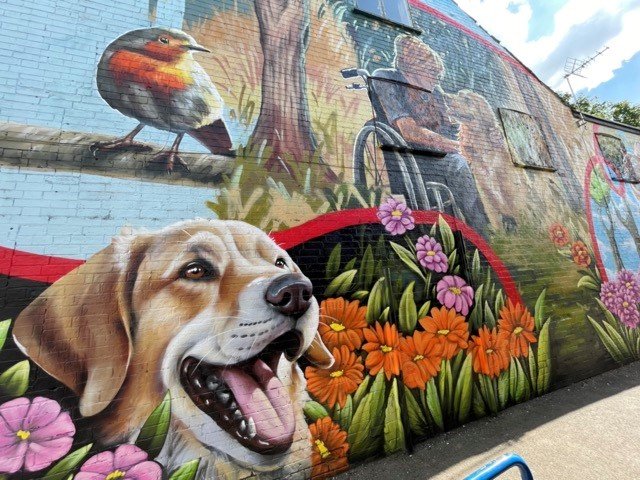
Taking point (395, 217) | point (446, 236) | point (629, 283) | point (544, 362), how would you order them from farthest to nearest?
point (629, 283)
point (544, 362)
point (446, 236)
point (395, 217)

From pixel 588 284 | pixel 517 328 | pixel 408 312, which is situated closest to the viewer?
pixel 408 312

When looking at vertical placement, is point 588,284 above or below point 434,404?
above

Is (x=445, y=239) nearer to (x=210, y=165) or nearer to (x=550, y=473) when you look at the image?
(x=550, y=473)

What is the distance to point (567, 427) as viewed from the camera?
4703 millimetres

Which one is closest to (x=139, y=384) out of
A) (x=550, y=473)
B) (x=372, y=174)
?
(x=372, y=174)

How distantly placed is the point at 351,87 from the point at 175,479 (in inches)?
207

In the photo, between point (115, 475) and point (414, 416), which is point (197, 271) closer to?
point (115, 475)

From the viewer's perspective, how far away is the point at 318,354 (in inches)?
151

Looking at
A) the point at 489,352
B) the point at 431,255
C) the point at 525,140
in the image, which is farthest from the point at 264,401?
the point at 525,140

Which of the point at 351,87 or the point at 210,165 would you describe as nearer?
the point at 210,165

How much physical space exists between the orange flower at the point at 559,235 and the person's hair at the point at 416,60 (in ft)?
11.8

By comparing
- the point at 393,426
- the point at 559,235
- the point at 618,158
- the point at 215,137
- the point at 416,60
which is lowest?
the point at 393,426

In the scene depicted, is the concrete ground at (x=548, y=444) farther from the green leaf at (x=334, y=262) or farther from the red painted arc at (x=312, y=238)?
the green leaf at (x=334, y=262)

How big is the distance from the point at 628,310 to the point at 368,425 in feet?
21.6
